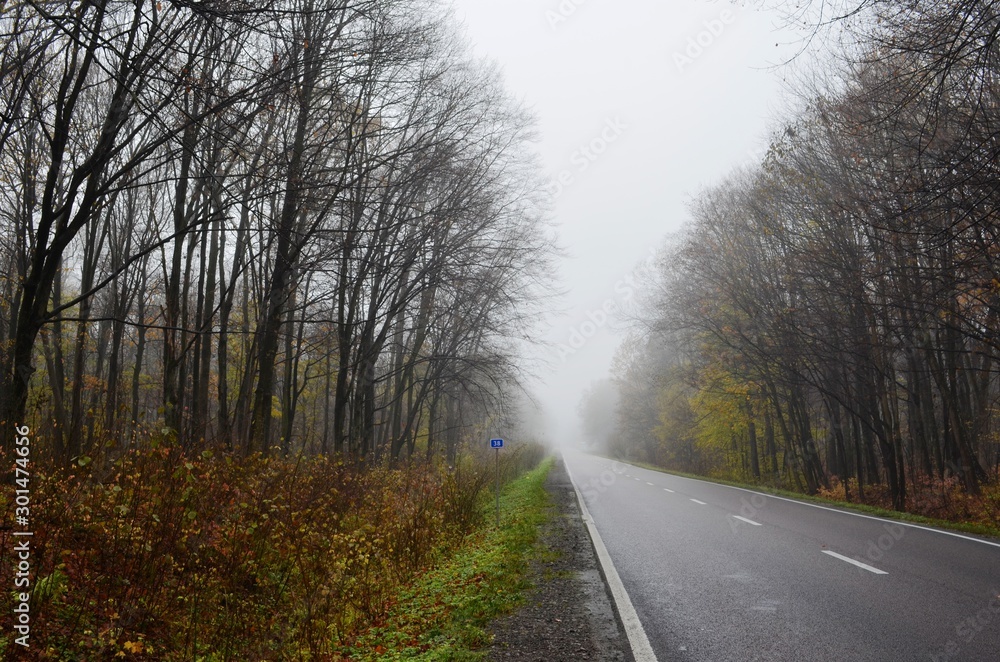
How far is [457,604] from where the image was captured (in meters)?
6.64

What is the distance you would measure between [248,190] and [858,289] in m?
16.3

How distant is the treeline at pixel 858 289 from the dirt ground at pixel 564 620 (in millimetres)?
6726

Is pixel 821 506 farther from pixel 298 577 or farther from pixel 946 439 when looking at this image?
pixel 298 577

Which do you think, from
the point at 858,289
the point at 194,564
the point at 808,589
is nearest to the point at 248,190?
the point at 194,564

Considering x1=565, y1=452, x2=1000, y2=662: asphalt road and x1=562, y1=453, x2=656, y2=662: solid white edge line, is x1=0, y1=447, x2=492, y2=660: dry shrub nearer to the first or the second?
x1=562, y1=453, x2=656, y2=662: solid white edge line

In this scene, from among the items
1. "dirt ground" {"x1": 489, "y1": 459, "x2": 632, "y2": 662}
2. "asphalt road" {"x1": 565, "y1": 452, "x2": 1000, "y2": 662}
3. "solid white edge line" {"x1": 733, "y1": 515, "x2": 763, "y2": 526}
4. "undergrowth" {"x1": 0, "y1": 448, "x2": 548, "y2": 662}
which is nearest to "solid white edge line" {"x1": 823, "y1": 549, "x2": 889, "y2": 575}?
"asphalt road" {"x1": 565, "y1": 452, "x2": 1000, "y2": 662}

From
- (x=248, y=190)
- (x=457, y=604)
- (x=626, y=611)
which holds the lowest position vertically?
(x=457, y=604)

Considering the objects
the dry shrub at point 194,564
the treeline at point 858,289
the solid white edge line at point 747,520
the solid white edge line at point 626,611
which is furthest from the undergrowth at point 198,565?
the treeline at point 858,289

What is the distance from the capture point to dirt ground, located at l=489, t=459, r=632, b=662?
5.05 m

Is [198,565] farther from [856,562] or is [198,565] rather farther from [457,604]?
[856,562]

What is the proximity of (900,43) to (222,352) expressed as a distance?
53.2 ft

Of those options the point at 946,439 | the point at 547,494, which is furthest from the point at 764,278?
the point at 547,494

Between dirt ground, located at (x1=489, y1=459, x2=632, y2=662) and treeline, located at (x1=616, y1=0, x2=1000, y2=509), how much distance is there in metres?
6.73

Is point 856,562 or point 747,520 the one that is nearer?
point 856,562
